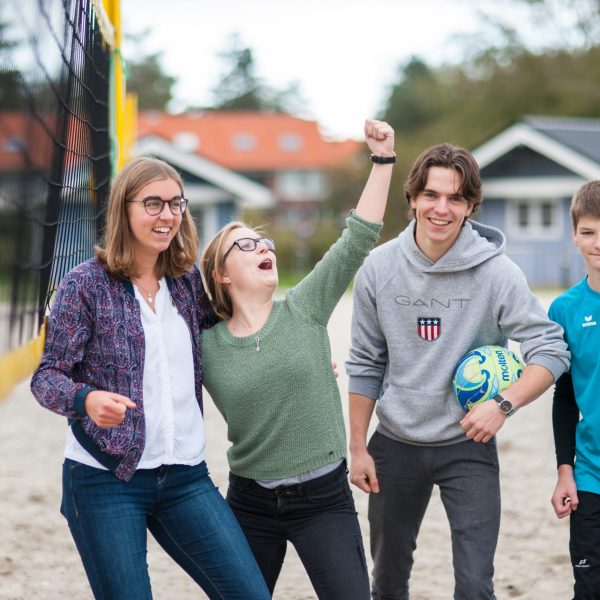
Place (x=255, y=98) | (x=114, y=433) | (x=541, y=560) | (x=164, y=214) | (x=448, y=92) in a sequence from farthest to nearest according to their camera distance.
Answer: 1. (x=255, y=98)
2. (x=448, y=92)
3. (x=541, y=560)
4. (x=164, y=214)
5. (x=114, y=433)

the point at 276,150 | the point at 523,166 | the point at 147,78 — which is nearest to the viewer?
the point at 523,166

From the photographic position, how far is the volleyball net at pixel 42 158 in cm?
278

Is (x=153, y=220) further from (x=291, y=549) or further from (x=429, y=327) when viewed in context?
(x=291, y=549)

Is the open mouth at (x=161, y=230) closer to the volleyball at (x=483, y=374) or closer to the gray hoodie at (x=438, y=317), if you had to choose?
the gray hoodie at (x=438, y=317)

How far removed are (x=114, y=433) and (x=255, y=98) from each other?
78872 millimetres

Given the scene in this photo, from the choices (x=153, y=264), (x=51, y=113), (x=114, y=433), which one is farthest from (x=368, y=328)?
(x=51, y=113)

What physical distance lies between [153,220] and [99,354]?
45 centimetres

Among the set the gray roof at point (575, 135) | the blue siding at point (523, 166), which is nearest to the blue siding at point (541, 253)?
the blue siding at point (523, 166)

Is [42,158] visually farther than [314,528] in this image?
Yes

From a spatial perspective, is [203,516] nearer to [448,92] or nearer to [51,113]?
[51,113]

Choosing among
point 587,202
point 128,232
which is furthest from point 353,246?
point 587,202

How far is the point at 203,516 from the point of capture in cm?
297

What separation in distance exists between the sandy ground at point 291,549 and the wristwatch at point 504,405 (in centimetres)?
169

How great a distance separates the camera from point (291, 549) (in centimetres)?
546
